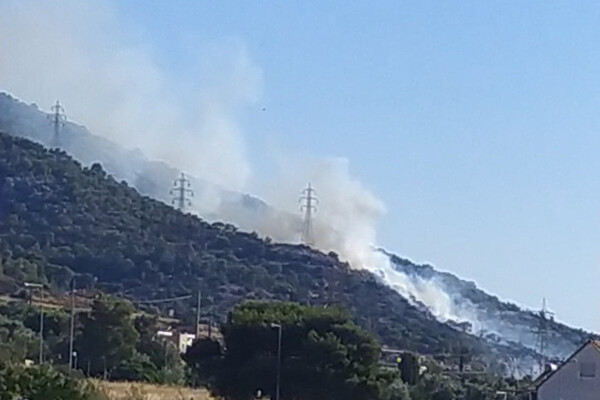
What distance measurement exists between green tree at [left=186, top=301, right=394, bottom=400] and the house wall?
6048 mm

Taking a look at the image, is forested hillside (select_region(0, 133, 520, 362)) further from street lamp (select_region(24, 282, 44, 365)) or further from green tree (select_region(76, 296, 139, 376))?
green tree (select_region(76, 296, 139, 376))

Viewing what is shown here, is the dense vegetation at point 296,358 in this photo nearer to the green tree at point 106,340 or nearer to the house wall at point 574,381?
the house wall at point 574,381

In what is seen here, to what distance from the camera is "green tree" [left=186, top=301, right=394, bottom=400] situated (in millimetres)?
54062

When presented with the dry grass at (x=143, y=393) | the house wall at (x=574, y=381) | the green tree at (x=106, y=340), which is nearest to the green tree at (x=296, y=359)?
the dry grass at (x=143, y=393)

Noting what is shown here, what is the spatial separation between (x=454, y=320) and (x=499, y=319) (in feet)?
30.0

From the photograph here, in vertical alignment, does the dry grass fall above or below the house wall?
below

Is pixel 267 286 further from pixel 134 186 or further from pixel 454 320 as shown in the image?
pixel 134 186

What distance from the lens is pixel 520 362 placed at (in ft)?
386

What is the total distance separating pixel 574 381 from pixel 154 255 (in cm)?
7785

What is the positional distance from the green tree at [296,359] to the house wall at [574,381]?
6.05 meters

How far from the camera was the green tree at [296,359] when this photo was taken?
54.1 meters

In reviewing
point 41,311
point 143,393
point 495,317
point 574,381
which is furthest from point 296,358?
point 495,317

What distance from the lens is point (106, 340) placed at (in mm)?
67500

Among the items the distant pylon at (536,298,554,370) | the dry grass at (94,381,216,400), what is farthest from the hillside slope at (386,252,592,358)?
the dry grass at (94,381,216,400)
